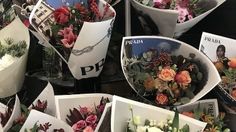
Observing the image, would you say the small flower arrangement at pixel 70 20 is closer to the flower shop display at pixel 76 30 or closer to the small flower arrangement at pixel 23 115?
the flower shop display at pixel 76 30

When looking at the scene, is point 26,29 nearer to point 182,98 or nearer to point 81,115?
point 81,115

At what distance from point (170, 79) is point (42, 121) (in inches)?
14.8

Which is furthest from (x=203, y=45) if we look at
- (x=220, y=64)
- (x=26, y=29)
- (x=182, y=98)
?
(x=26, y=29)

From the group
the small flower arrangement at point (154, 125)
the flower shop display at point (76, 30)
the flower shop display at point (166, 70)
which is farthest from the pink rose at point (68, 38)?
the small flower arrangement at point (154, 125)

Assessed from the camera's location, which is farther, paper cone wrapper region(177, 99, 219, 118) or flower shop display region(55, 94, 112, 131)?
paper cone wrapper region(177, 99, 219, 118)

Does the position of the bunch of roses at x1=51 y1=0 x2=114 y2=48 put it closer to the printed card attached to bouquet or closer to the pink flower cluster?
the pink flower cluster

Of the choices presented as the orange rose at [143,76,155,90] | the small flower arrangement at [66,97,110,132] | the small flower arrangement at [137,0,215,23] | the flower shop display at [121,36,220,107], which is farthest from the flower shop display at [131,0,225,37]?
the small flower arrangement at [66,97,110,132]

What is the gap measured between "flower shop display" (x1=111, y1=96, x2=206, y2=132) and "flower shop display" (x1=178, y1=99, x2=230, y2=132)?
9 cm

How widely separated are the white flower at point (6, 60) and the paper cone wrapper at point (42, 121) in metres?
0.21

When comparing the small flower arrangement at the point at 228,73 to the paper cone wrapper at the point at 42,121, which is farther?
the small flower arrangement at the point at 228,73

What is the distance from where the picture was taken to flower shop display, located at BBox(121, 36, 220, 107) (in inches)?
47.4

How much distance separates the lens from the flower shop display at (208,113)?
1.23 meters

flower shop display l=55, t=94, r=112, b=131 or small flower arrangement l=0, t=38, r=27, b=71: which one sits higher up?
small flower arrangement l=0, t=38, r=27, b=71

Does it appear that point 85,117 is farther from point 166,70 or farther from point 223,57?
point 223,57
